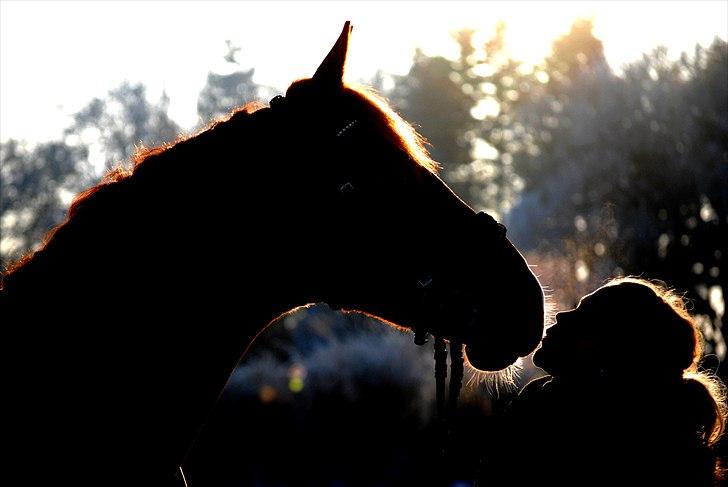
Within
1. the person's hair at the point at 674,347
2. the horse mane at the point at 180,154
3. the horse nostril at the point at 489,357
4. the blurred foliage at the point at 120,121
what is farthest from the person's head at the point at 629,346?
the blurred foliage at the point at 120,121

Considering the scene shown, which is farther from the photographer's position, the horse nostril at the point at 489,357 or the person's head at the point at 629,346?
the person's head at the point at 629,346

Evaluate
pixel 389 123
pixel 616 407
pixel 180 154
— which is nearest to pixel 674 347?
pixel 616 407

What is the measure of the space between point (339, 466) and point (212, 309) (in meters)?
12.8

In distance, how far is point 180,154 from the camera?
2467mm

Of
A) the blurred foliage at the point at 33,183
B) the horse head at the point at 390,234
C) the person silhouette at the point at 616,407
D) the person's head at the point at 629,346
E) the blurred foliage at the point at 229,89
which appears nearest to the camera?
the horse head at the point at 390,234

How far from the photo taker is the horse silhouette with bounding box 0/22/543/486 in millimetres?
2209

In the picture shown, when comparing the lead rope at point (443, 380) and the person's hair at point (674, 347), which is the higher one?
the person's hair at point (674, 347)

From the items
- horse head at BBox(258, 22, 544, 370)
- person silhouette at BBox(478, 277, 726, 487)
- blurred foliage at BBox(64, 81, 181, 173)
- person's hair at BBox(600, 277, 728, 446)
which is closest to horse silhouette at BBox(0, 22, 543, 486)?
horse head at BBox(258, 22, 544, 370)

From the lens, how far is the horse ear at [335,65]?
2410 millimetres

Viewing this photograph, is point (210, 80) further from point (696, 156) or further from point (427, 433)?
point (427, 433)

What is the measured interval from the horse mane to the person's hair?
1.49 metres

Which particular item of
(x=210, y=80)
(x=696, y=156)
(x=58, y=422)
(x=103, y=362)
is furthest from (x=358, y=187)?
(x=210, y=80)

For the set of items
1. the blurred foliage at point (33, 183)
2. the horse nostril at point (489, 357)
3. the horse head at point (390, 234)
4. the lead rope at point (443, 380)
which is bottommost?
the lead rope at point (443, 380)

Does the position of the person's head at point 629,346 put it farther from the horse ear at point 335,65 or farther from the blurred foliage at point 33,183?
the blurred foliage at point 33,183
